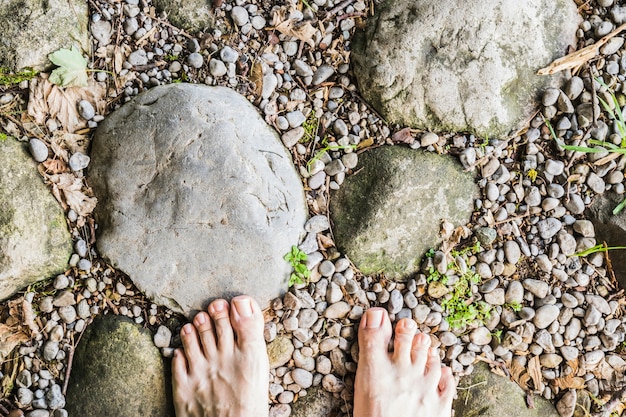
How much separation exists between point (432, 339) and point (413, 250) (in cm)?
47

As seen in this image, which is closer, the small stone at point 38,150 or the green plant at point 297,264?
the small stone at point 38,150

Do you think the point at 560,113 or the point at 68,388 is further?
the point at 560,113

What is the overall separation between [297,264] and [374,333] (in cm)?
52

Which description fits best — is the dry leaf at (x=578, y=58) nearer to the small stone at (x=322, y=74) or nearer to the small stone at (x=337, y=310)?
the small stone at (x=322, y=74)

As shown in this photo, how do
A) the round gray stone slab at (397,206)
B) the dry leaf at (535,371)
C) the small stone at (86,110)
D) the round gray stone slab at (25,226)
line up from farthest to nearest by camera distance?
the dry leaf at (535,371) → the round gray stone slab at (397,206) → the small stone at (86,110) → the round gray stone slab at (25,226)

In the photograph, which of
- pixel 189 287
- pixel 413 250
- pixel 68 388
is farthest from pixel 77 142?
pixel 413 250

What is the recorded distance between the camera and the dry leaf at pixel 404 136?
287 cm

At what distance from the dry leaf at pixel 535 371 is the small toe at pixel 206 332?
1.64 metres

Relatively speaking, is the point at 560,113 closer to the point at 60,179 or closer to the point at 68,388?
the point at 60,179

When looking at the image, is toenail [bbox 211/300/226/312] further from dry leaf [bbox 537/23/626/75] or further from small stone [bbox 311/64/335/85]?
dry leaf [bbox 537/23/626/75]

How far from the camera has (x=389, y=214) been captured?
9.37ft

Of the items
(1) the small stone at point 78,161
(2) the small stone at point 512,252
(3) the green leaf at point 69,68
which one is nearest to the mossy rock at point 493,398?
(2) the small stone at point 512,252

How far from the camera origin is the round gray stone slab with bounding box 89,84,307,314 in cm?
270

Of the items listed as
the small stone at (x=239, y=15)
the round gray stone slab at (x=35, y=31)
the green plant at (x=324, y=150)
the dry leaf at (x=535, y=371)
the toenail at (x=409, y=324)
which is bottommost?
the dry leaf at (x=535, y=371)
